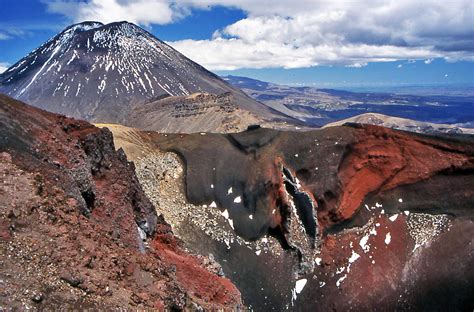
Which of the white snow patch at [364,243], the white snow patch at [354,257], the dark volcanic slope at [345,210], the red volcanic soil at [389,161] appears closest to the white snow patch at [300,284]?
the dark volcanic slope at [345,210]

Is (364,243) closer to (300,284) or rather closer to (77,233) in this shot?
(300,284)

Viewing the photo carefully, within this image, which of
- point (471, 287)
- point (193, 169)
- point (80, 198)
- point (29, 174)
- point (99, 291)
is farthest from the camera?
point (193, 169)

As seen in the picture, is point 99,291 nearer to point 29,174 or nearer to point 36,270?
point 36,270

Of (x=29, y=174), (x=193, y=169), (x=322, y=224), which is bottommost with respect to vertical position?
(x=322, y=224)

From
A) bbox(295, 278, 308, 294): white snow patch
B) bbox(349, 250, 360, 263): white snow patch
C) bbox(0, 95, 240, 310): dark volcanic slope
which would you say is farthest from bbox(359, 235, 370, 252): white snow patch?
bbox(0, 95, 240, 310): dark volcanic slope

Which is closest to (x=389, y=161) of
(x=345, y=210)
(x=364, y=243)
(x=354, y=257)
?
(x=345, y=210)

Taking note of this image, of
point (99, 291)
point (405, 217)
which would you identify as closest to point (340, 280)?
point (405, 217)
